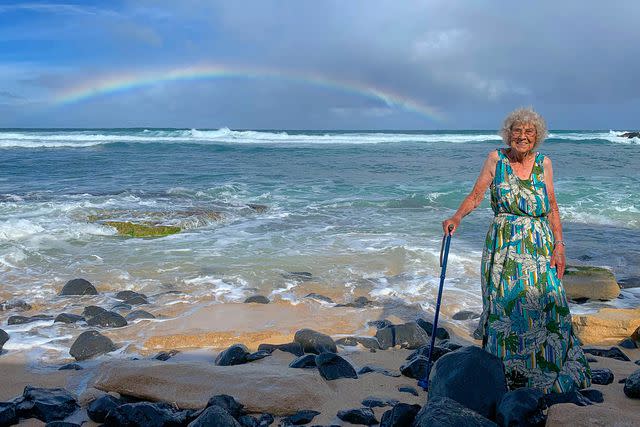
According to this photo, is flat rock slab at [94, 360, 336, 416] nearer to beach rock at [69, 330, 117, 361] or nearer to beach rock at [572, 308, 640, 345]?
beach rock at [69, 330, 117, 361]

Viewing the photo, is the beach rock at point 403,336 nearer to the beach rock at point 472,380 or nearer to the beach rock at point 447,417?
the beach rock at point 472,380

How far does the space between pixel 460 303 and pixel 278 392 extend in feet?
12.2

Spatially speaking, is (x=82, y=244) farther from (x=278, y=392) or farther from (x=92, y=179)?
(x=92, y=179)

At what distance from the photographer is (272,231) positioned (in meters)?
11.9

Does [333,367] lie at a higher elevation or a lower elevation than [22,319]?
higher

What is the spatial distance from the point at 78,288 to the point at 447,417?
575 cm

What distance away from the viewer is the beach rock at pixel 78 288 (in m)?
7.43

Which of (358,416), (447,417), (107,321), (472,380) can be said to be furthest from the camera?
(107,321)

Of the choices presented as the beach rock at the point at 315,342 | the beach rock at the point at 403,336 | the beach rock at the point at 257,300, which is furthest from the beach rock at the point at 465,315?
the beach rock at the point at 257,300

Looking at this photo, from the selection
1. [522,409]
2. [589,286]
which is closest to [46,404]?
[522,409]

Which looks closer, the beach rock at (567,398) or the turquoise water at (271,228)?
the beach rock at (567,398)

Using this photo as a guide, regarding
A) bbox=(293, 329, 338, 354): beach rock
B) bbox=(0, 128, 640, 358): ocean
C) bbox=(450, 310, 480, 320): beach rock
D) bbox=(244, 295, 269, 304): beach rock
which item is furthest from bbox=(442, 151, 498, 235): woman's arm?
bbox=(244, 295, 269, 304): beach rock

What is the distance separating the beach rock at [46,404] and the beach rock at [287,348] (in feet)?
5.84

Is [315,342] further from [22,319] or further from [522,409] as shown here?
[22,319]
